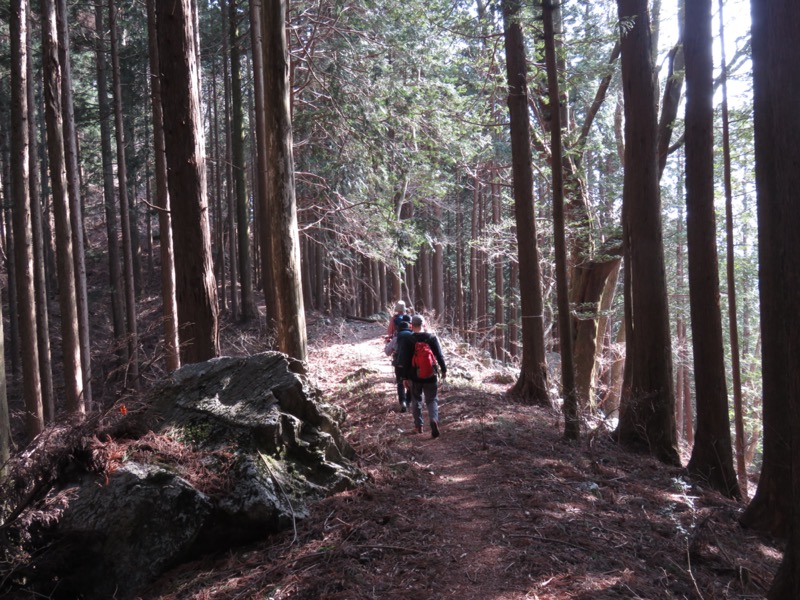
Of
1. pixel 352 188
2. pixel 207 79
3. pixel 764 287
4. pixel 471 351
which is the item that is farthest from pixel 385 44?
pixel 207 79

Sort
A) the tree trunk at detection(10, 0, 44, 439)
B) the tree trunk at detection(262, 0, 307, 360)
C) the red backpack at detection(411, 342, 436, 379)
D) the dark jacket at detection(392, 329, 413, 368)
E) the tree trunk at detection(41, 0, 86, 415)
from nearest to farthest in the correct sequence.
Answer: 1. the red backpack at detection(411, 342, 436, 379)
2. the tree trunk at detection(262, 0, 307, 360)
3. the dark jacket at detection(392, 329, 413, 368)
4. the tree trunk at detection(10, 0, 44, 439)
5. the tree trunk at detection(41, 0, 86, 415)

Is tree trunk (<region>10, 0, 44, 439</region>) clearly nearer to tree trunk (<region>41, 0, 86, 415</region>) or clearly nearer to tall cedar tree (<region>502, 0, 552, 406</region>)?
tree trunk (<region>41, 0, 86, 415</region>)

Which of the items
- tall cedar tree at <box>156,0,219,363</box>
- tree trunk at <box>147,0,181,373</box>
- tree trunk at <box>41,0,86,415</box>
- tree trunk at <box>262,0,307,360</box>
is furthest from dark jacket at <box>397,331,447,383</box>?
tree trunk at <box>41,0,86,415</box>

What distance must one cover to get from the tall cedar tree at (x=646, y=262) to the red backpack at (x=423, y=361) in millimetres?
3595

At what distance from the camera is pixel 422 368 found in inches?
353

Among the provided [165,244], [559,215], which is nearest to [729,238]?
[559,215]

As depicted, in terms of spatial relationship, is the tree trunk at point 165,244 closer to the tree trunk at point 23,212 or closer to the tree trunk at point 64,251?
the tree trunk at point 64,251

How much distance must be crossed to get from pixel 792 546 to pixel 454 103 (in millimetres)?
15338

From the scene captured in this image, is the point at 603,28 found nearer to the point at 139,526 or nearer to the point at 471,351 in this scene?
the point at 471,351

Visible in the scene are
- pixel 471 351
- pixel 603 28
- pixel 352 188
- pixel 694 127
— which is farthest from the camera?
pixel 471 351

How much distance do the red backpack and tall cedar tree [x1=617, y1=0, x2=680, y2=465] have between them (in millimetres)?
3595

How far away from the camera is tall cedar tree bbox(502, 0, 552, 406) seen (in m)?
11.1

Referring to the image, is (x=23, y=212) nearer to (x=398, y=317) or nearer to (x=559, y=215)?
(x=398, y=317)

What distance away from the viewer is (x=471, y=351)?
19.2m
